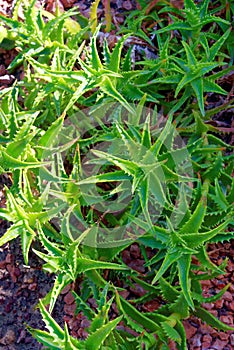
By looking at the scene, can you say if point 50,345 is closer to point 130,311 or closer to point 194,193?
point 130,311

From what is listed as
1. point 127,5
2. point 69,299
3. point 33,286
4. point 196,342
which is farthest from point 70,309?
point 127,5

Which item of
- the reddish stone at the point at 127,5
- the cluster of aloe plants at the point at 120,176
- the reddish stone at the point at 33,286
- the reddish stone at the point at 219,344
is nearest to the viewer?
the cluster of aloe plants at the point at 120,176

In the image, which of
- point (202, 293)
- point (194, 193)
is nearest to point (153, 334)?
point (202, 293)

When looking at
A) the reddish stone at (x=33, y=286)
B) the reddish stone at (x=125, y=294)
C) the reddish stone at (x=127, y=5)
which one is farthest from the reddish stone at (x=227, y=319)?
the reddish stone at (x=127, y=5)

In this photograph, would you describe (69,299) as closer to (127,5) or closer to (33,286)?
(33,286)

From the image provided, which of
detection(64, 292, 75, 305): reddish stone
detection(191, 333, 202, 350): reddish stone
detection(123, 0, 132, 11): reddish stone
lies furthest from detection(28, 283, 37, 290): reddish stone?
detection(123, 0, 132, 11): reddish stone

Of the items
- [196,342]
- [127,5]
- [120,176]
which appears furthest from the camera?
[127,5]

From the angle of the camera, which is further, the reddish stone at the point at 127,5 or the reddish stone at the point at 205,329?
the reddish stone at the point at 127,5

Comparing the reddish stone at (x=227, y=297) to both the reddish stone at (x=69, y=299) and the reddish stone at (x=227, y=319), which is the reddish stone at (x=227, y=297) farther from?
the reddish stone at (x=69, y=299)

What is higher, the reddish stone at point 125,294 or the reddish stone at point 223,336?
the reddish stone at point 125,294
